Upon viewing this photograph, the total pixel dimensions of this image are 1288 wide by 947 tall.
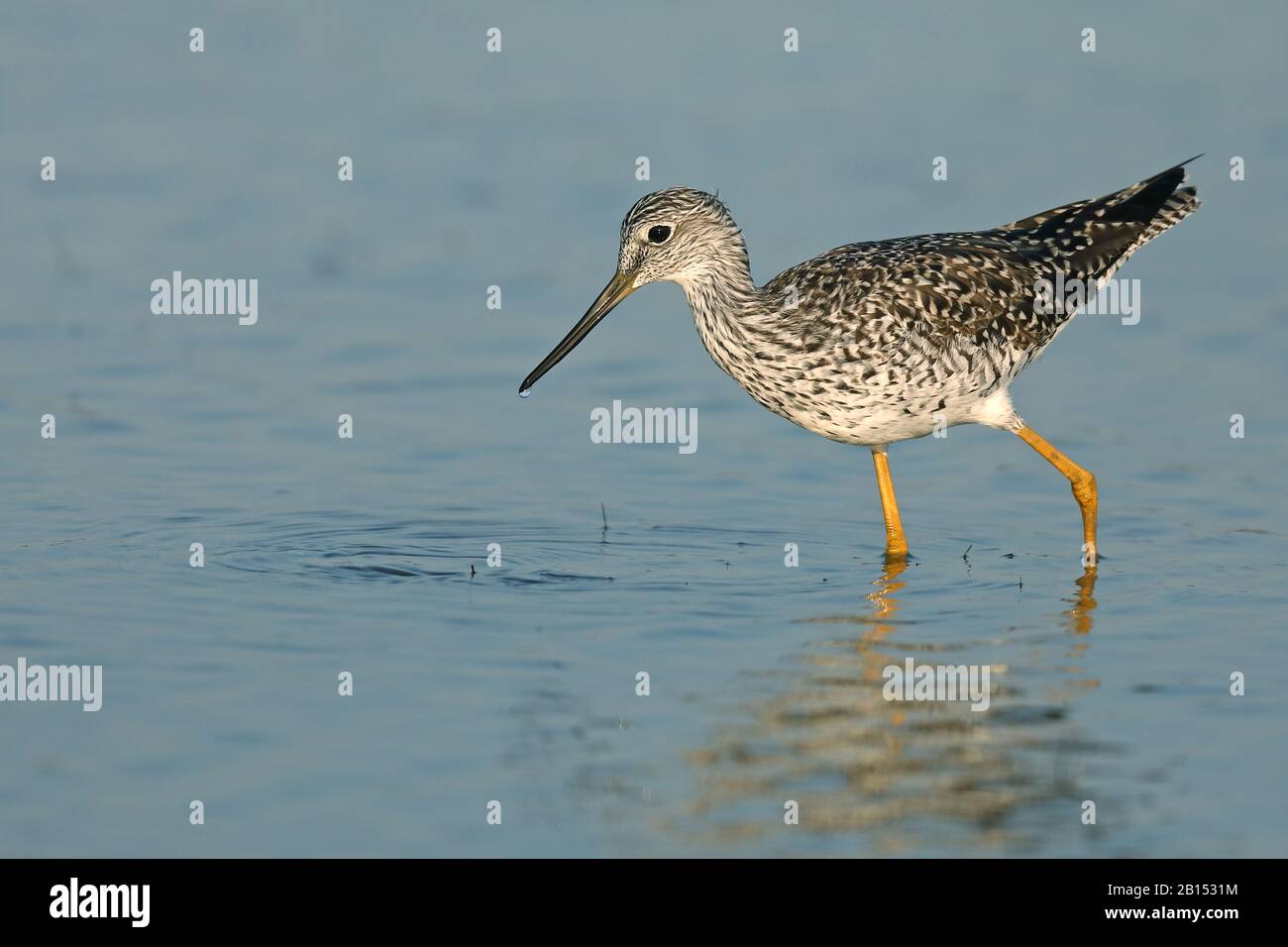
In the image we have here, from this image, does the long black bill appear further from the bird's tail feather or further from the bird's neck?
the bird's tail feather

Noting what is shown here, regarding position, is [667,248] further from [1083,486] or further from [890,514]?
[1083,486]

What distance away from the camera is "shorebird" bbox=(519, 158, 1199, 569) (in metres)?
12.0

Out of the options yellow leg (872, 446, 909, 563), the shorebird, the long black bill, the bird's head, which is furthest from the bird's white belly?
the long black bill

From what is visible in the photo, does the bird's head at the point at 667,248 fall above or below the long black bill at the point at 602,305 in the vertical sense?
above

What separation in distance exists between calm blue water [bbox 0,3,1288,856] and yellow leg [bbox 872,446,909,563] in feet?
0.61

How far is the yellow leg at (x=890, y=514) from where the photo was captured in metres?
12.3

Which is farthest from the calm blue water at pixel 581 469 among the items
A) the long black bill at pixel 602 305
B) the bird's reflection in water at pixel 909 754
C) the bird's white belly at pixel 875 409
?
the long black bill at pixel 602 305

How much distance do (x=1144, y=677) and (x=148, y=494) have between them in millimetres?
6466

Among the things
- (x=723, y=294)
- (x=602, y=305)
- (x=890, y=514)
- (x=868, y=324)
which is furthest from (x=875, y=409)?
(x=602, y=305)

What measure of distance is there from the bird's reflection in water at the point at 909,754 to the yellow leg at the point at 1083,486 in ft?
5.47

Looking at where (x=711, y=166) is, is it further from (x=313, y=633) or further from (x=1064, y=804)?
(x=1064, y=804)

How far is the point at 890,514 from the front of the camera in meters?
12.6

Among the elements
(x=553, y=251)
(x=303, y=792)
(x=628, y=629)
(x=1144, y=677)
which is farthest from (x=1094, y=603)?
(x=553, y=251)

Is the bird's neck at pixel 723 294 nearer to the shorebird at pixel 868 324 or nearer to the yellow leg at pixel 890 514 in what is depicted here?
the shorebird at pixel 868 324
